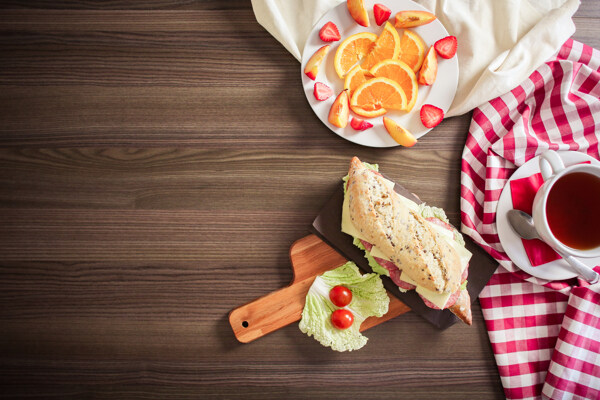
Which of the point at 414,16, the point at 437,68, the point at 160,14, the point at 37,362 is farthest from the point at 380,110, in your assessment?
the point at 37,362

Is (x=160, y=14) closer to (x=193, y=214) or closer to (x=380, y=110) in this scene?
(x=193, y=214)

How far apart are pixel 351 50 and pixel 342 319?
3.90ft

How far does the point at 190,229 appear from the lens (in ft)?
6.19

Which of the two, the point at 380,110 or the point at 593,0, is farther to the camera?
the point at 593,0

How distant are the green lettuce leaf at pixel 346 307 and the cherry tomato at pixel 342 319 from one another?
0.10 ft

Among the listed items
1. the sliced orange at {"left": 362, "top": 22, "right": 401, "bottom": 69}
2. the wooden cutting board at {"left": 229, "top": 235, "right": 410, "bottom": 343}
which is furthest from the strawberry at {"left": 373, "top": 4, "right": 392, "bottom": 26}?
the wooden cutting board at {"left": 229, "top": 235, "right": 410, "bottom": 343}

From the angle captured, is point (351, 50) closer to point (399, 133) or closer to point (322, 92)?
point (322, 92)

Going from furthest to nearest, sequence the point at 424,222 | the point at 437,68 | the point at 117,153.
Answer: the point at 117,153, the point at 437,68, the point at 424,222

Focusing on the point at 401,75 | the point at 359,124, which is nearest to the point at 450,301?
the point at 359,124

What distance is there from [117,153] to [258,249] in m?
0.82

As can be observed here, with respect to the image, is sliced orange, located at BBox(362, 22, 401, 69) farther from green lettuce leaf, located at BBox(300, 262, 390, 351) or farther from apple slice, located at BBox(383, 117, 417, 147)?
green lettuce leaf, located at BBox(300, 262, 390, 351)

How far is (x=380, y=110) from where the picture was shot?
69.3 inches

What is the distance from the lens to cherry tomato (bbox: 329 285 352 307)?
5.67 feet

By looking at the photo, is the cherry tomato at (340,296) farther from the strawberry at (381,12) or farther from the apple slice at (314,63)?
the strawberry at (381,12)
